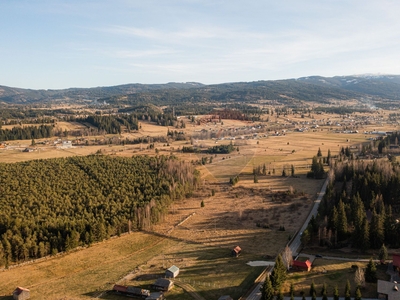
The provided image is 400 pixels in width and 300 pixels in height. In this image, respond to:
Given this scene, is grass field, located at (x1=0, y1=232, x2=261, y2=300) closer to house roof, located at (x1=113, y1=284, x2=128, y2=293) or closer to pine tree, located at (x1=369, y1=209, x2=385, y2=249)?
house roof, located at (x1=113, y1=284, x2=128, y2=293)

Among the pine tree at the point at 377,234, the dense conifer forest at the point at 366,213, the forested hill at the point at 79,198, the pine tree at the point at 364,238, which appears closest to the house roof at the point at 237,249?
the dense conifer forest at the point at 366,213

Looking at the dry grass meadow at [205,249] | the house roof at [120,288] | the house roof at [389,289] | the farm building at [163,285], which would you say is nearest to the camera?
the house roof at [389,289]

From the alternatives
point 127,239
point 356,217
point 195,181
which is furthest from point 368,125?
point 127,239

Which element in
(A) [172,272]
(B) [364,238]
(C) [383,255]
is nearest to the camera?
(A) [172,272]

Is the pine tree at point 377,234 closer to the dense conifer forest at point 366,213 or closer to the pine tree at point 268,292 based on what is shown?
the dense conifer forest at point 366,213

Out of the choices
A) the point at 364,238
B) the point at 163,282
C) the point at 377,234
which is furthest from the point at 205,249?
the point at 377,234

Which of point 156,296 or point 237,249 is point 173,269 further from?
point 237,249

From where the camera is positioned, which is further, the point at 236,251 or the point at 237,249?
the point at 237,249

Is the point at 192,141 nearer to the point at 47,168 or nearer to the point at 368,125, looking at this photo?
the point at 47,168
